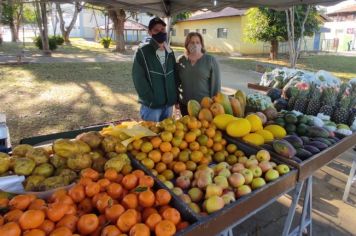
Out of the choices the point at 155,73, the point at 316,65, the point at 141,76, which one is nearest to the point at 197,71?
the point at 155,73

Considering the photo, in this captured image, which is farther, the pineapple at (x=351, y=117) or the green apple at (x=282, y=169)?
the pineapple at (x=351, y=117)

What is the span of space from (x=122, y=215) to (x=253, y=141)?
4.13ft

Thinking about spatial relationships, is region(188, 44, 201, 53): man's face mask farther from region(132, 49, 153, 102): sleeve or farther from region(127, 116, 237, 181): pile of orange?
region(127, 116, 237, 181): pile of orange

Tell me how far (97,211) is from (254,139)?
4.26ft

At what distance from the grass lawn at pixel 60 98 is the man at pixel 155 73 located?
2850 millimetres

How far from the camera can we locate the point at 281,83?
4.41 metres

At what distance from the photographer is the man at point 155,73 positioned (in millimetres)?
3168

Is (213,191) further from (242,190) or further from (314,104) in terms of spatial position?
(314,104)

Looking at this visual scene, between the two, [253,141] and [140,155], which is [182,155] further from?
[253,141]

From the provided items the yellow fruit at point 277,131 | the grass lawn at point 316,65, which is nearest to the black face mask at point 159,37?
the yellow fruit at point 277,131

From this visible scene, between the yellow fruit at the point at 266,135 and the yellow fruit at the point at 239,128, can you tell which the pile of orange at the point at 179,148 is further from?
the yellow fruit at the point at 266,135

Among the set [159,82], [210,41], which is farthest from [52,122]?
[210,41]

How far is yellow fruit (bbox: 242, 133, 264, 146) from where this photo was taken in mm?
2141

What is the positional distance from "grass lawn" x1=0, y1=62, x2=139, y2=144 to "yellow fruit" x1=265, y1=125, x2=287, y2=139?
4.30 m
